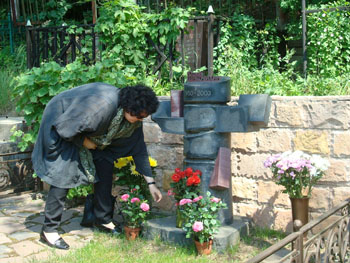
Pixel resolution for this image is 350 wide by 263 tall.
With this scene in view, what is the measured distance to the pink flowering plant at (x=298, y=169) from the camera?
3.46 metres

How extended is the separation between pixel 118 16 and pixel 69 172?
2448 millimetres

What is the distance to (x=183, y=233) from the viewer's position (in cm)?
363

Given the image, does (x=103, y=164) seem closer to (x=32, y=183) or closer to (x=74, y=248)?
(x=74, y=248)

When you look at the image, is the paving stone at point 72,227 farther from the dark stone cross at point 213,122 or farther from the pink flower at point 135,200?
the dark stone cross at point 213,122

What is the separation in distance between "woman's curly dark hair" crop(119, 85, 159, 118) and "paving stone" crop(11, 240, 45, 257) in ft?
4.39

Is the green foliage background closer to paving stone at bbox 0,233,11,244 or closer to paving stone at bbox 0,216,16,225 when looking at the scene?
paving stone at bbox 0,216,16,225

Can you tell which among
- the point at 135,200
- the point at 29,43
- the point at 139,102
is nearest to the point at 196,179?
the point at 135,200

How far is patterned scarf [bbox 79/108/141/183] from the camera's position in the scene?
359cm

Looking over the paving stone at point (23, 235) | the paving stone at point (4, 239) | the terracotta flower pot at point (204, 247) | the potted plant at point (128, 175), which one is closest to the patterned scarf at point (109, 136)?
the potted plant at point (128, 175)

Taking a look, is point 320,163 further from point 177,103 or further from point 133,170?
point 133,170

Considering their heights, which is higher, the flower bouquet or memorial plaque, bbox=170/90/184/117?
memorial plaque, bbox=170/90/184/117

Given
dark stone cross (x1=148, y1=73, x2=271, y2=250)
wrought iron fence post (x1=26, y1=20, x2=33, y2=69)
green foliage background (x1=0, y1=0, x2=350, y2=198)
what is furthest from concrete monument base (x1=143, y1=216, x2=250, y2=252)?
wrought iron fence post (x1=26, y1=20, x2=33, y2=69)

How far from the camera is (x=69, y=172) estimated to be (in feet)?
12.0

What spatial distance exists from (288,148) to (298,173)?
472 millimetres
